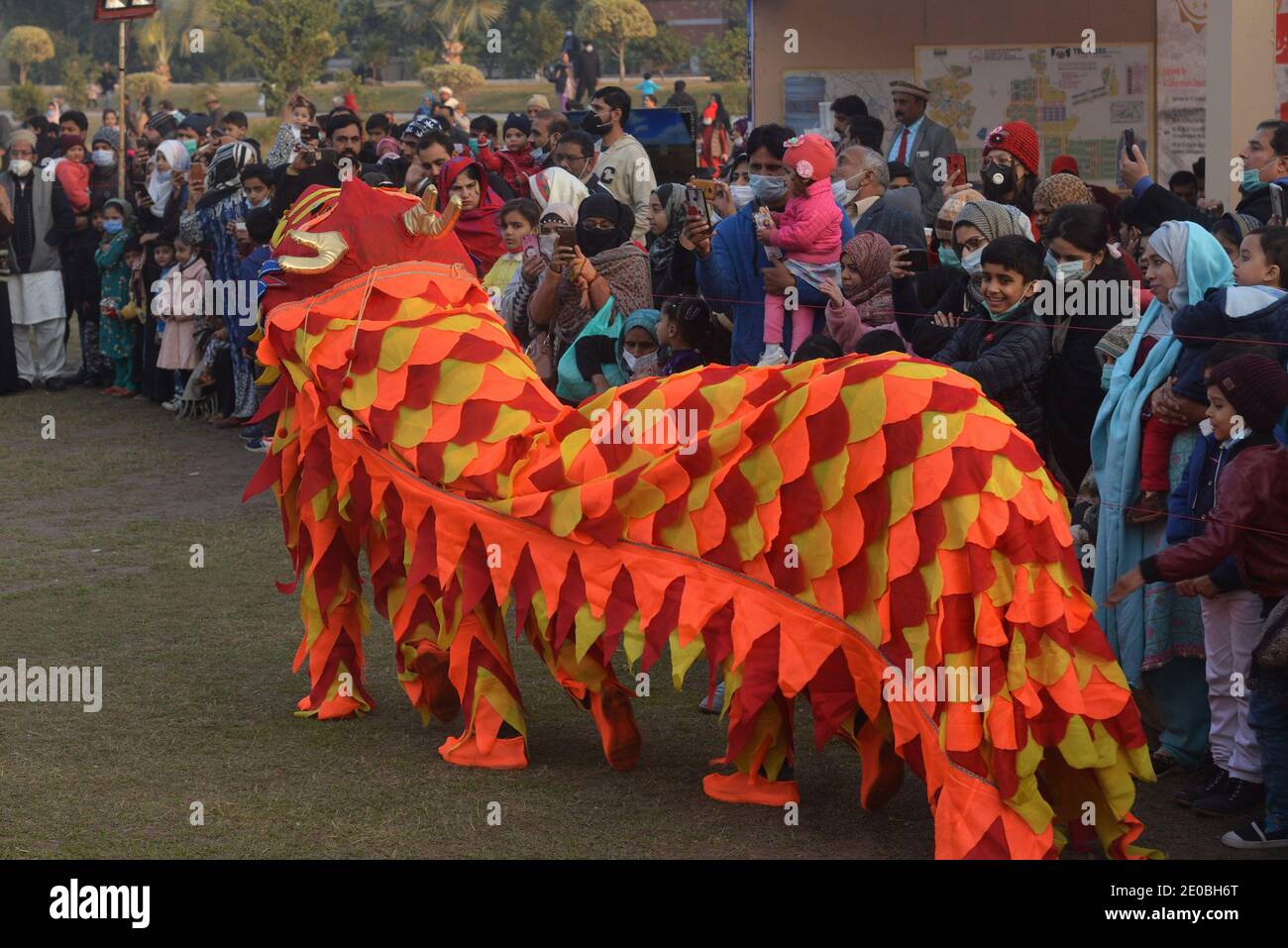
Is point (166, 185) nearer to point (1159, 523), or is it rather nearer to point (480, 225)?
point (480, 225)

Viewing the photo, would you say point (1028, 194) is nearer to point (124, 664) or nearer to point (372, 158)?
point (124, 664)

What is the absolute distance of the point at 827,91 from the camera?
12.3m

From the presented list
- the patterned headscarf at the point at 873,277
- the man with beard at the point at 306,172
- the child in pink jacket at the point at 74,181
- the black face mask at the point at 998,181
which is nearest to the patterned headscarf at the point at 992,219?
the patterned headscarf at the point at 873,277

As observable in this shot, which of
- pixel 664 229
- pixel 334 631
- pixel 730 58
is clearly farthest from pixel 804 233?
pixel 730 58

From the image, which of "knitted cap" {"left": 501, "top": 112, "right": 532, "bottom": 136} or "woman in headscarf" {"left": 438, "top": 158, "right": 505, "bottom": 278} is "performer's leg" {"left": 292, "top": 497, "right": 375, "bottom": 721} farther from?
"knitted cap" {"left": 501, "top": 112, "right": 532, "bottom": 136}

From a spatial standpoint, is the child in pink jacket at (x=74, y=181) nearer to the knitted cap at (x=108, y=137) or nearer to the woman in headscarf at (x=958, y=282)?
the knitted cap at (x=108, y=137)

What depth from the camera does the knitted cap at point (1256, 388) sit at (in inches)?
187

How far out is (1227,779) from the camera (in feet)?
16.6

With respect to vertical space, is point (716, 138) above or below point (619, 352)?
above

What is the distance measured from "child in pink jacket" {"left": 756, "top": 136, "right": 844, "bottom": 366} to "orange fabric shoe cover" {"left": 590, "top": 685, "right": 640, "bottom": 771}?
198 centimetres

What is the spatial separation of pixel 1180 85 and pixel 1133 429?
6.61 m

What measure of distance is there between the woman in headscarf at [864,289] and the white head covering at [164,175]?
23.7ft

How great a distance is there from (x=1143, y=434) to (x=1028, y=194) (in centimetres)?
282

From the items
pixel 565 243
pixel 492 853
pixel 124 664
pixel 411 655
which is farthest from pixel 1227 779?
pixel 124 664
